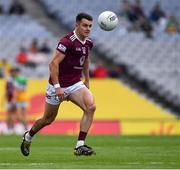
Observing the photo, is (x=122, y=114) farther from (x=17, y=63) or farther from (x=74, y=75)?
(x=74, y=75)

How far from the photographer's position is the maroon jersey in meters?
14.9

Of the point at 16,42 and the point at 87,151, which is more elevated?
the point at 16,42

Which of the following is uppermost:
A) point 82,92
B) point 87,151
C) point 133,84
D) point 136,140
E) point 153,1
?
point 153,1

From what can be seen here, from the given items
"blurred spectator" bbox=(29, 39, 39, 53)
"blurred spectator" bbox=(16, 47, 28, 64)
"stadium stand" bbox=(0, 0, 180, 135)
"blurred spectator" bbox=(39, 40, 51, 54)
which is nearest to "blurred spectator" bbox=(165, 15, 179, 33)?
"stadium stand" bbox=(0, 0, 180, 135)

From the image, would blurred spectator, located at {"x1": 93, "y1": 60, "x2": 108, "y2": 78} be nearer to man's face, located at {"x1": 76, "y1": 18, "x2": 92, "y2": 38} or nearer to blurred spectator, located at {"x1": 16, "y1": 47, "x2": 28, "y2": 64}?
blurred spectator, located at {"x1": 16, "y1": 47, "x2": 28, "y2": 64}

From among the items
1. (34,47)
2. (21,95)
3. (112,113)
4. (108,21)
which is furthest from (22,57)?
(108,21)

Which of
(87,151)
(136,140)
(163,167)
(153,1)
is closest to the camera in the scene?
(163,167)

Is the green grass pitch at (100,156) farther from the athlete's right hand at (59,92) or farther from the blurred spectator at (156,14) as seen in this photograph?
the blurred spectator at (156,14)

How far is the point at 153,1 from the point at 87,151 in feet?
80.4

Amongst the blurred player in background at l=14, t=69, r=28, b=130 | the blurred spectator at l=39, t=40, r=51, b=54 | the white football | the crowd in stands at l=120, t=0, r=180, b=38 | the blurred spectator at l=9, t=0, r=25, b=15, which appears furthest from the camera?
the crowd in stands at l=120, t=0, r=180, b=38

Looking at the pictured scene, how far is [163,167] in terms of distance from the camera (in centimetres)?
1269

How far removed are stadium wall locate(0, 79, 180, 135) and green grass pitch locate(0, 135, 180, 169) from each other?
889 cm

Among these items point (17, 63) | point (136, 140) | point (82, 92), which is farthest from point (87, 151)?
point (17, 63)

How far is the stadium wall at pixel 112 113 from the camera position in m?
29.8
